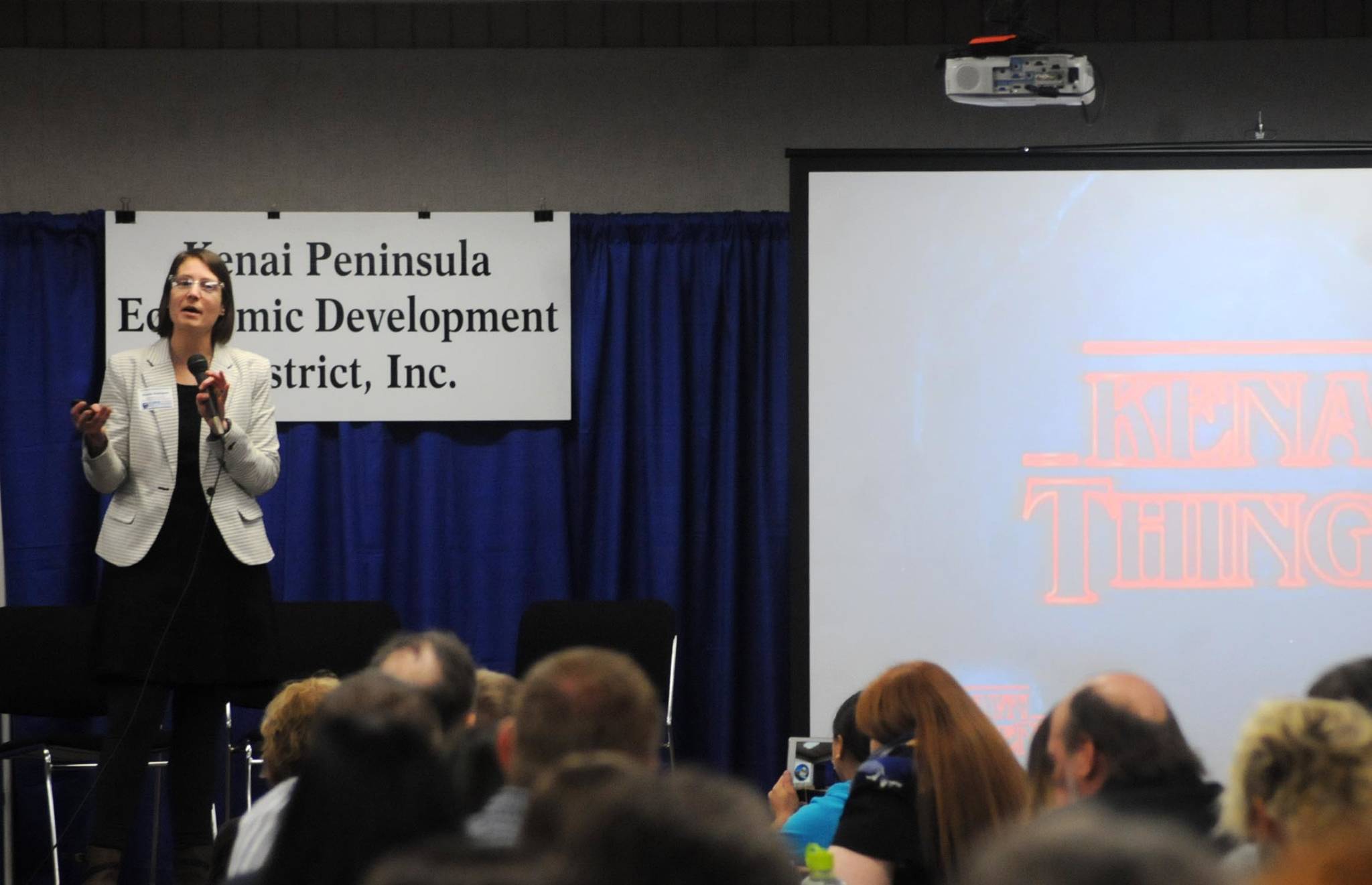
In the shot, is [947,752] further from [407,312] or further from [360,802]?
[407,312]

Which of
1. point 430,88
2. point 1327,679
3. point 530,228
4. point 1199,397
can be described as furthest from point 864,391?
point 1327,679

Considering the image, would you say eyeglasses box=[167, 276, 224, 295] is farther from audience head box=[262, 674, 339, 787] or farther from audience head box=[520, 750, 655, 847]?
audience head box=[520, 750, 655, 847]

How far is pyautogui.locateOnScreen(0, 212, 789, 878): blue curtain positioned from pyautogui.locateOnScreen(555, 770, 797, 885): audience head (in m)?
4.67

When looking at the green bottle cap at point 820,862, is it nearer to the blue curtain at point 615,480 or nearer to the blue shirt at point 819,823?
the blue shirt at point 819,823

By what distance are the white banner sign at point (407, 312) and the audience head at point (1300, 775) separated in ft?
13.2

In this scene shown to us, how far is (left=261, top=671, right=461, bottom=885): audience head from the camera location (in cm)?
170

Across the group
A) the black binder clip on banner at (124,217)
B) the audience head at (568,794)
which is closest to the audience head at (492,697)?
the audience head at (568,794)

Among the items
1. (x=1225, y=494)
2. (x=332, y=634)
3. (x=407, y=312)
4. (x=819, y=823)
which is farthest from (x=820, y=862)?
(x=407, y=312)

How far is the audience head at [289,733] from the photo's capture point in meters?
2.69

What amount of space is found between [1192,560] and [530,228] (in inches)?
102

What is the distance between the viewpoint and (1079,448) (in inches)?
202

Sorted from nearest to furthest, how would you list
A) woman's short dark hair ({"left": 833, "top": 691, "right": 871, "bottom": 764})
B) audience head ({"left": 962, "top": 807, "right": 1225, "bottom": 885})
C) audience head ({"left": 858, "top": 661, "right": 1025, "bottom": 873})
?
audience head ({"left": 962, "top": 807, "right": 1225, "bottom": 885})
audience head ({"left": 858, "top": 661, "right": 1025, "bottom": 873})
woman's short dark hair ({"left": 833, "top": 691, "right": 871, "bottom": 764})

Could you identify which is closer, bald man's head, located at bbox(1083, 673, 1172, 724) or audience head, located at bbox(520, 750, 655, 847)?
audience head, located at bbox(520, 750, 655, 847)

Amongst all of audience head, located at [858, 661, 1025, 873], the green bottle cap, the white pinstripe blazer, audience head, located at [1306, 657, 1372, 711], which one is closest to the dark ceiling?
the white pinstripe blazer
